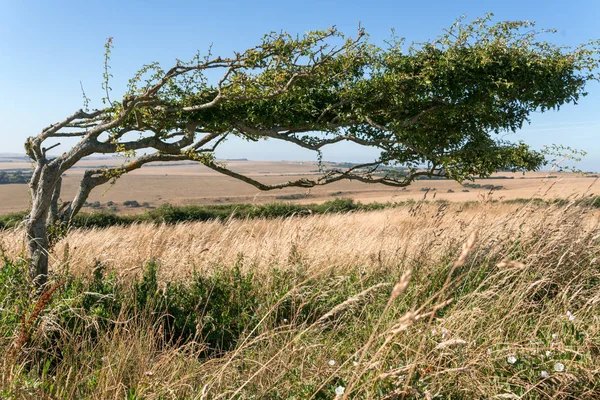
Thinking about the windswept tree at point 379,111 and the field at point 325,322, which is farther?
the windswept tree at point 379,111

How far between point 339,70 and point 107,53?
306cm

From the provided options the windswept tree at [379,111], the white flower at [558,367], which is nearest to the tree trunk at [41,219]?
the windswept tree at [379,111]

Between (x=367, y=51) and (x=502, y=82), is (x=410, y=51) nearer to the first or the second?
(x=367, y=51)

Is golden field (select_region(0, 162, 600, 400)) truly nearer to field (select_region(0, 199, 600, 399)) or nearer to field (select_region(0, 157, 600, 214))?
field (select_region(0, 199, 600, 399))

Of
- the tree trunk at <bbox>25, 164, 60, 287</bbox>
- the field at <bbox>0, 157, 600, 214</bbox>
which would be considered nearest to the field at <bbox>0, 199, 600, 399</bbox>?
the tree trunk at <bbox>25, 164, 60, 287</bbox>

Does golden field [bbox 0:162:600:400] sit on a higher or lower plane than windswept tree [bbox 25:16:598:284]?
lower

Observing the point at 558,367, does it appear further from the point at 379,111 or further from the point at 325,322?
the point at 379,111

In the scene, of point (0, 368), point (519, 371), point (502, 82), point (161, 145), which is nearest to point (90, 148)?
point (161, 145)

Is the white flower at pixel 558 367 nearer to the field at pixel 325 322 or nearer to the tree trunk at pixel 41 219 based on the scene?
the field at pixel 325 322

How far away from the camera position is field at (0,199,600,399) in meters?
2.74

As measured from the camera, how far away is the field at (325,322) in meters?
2.74

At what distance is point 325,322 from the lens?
4383 millimetres

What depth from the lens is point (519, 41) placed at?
6676 millimetres

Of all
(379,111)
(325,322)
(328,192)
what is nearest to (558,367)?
(325,322)
